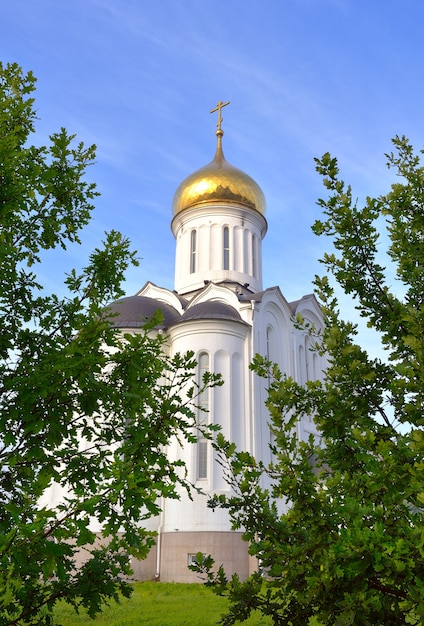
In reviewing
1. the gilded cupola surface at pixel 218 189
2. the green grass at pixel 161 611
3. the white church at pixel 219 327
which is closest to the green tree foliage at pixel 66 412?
the green grass at pixel 161 611

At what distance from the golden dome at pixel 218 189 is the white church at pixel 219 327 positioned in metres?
0.05

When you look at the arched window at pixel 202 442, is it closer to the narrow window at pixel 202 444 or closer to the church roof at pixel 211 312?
the narrow window at pixel 202 444

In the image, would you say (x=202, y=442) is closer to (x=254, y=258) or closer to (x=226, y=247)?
(x=226, y=247)

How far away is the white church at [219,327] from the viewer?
50.4ft

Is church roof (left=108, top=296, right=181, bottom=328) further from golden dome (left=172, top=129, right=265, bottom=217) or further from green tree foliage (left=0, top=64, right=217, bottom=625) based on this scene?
green tree foliage (left=0, top=64, right=217, bottom=625)

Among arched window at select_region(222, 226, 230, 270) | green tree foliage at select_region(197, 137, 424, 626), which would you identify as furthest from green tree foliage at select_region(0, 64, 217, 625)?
arched window at select_region(222, 226, 230, 270)

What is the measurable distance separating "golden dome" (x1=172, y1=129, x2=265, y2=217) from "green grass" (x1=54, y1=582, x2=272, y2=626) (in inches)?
612

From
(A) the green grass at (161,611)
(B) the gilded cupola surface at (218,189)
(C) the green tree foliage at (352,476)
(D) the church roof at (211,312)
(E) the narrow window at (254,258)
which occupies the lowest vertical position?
(A) the green grass at (161,611)

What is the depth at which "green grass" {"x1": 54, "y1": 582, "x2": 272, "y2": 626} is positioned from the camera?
346 inches

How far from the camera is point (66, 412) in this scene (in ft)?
11.8

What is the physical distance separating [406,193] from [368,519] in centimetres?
275

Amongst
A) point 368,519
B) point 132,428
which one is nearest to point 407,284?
point 368,519

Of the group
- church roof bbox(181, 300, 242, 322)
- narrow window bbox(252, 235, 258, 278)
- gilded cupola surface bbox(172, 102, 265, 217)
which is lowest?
church roof bbox(181, 300, 242, 322)

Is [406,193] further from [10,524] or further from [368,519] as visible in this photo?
[10,524]
